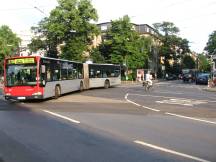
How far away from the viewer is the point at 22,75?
2456cm

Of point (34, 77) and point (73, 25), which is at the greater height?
point (73, 25)

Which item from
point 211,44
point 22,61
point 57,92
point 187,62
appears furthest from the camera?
point 187,62

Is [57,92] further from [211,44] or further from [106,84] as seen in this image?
[211,44]

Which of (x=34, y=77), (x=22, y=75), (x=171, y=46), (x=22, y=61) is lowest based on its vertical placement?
(x=34, y=77)

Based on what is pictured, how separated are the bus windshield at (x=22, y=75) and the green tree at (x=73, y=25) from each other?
49452 millimetres

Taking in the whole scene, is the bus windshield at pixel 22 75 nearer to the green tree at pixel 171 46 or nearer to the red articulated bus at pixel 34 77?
the red articulated bus at pixel 34 77

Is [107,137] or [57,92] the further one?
[57,92]

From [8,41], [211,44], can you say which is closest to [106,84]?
[8,41]

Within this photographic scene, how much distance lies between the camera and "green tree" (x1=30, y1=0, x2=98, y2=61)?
243 ft

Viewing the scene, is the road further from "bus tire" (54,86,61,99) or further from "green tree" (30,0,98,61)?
"green tree" (30,0,98,61)

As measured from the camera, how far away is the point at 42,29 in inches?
3371

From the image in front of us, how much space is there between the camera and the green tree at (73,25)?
2921 inches

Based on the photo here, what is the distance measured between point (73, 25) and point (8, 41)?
48898 mm

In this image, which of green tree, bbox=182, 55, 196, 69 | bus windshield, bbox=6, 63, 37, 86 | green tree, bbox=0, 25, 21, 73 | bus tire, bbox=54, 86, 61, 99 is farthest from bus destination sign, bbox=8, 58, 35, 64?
green tree, bbox=182, 55, 196, 69
